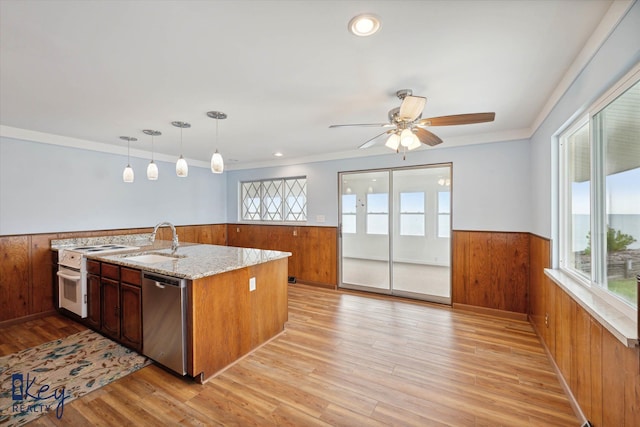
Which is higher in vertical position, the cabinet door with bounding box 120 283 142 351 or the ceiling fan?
the ceiling fan

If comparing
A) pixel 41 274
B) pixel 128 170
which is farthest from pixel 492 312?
pixel 41 274

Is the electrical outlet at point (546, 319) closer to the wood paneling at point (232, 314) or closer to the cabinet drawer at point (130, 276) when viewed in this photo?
the wood paneling at point (232, 314)

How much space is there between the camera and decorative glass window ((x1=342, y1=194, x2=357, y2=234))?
4.99 metres

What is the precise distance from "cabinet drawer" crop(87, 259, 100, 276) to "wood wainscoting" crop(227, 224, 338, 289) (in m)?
3.04

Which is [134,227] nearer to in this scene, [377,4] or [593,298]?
[377,4]

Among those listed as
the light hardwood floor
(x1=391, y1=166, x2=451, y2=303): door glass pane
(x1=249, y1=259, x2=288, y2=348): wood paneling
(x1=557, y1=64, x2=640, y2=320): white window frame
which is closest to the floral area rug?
the light hardwood floor

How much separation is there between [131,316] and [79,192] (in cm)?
256

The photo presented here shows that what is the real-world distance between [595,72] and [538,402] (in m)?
2.27

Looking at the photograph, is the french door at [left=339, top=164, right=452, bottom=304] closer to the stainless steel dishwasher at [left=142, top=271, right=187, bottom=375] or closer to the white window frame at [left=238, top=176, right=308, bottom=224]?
the white window frame at [left=238, top=176, right=308, bottom=224]

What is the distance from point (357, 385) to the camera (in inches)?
88.3

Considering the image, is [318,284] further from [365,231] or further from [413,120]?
[413,120]

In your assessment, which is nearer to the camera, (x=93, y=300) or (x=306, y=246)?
(x=93, y=300)

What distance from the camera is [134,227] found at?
4.75m

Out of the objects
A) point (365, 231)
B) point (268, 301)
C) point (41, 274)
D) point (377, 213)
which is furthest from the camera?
point (365, 231)
